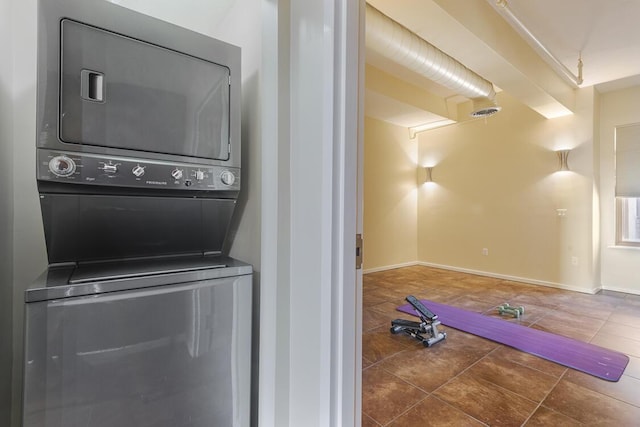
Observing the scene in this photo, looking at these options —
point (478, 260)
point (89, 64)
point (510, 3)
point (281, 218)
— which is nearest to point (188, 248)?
point (281, 218)

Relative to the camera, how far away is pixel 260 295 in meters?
1.04

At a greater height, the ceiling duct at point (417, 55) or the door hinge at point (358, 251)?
the ceiling duct at point (417, 55)

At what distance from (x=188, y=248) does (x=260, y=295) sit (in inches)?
16.4

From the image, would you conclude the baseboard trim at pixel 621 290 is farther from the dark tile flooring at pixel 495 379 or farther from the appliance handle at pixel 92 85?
the appliance handle at pixel 92 85

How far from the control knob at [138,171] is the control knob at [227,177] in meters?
0.26

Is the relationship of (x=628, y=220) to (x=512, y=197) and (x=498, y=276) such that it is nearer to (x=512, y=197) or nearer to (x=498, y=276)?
(x=512, y=197)

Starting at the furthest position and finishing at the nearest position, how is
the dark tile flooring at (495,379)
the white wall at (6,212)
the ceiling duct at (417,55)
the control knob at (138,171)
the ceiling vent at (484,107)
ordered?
the ceiling vent at (484,107), the ceiling duct at (417,55), the dark tile flooring at (495,379), the white wall at (6,212), the control knob at (138,171)

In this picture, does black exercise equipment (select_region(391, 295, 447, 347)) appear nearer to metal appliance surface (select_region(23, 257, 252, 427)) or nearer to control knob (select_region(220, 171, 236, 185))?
metal appliance surface (select_region(23, 257, 252, 427))

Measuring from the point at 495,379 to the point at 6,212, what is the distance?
9.27 ft

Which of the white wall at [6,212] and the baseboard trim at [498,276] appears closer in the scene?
the white wall at [6,212]

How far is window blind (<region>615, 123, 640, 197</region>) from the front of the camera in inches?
157

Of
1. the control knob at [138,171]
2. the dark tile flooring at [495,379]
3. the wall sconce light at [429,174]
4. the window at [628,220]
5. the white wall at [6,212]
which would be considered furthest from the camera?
the wall sconce light at [429,174]

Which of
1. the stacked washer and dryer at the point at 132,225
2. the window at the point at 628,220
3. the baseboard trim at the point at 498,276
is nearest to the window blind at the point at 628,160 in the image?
the window at the point at 628,220

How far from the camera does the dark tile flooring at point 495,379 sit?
65.4 inches
